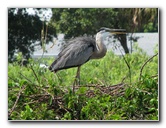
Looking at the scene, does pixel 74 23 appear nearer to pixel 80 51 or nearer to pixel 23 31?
pixel 80 51

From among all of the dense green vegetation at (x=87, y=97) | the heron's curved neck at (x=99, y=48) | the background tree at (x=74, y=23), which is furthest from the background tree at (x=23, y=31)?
the heron's curved neck at (x=99, y=48)

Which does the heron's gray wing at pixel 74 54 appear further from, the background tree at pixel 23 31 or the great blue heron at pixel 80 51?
the background tree at pixel 23 31

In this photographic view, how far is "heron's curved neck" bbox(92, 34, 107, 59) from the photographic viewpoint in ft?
9.08

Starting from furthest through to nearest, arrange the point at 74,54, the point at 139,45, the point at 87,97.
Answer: the point at 74,54, the point at 139,45, the point at 87,97

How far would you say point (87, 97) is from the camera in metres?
2.55

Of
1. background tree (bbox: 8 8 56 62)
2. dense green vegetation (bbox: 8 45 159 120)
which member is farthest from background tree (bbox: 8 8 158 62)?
dense green vegetation (bbox: 8 45 159 120)

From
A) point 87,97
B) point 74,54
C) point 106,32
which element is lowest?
point 87,97

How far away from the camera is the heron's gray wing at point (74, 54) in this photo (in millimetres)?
2783

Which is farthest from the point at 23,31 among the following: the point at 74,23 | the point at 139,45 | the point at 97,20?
the point at 139,45

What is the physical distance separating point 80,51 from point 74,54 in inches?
1.9

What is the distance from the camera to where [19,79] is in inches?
108

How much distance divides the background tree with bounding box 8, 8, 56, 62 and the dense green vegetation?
0.10m

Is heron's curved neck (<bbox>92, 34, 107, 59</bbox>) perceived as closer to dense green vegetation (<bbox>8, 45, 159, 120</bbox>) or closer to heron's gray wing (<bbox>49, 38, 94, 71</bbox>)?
heron's gray wing (<bbox>49, 38, 94, 71</bbox>)
